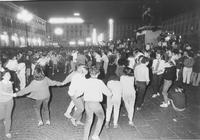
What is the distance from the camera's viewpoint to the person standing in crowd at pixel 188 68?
1212 centimetres

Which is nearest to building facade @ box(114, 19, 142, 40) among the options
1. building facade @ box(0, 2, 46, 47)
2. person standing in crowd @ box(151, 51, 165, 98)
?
building facade @ box(0, 2, 46, 47)

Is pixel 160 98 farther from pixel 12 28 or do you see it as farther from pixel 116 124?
pixel 12 28

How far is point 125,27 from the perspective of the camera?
104 m

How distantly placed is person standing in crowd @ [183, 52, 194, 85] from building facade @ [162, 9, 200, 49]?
20694 mm

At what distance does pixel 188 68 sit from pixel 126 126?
7.21 m

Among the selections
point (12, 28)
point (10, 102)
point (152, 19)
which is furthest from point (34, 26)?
point (10, 102)

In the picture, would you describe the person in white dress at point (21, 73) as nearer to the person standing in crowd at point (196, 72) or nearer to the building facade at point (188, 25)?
the person standing in crowd at point (196, 72)

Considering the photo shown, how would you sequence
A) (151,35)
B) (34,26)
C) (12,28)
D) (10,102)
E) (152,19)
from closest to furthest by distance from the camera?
(10,102) < (151,35) < (152,19) < (12,28) < (34,26)

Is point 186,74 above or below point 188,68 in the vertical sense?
below

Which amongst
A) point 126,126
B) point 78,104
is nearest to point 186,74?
point 126,126

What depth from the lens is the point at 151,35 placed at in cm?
2911

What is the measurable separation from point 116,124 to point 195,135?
2.09 metres

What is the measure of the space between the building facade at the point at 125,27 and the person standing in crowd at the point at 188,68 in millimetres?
87400

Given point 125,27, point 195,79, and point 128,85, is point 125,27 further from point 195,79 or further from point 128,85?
point 128,85
